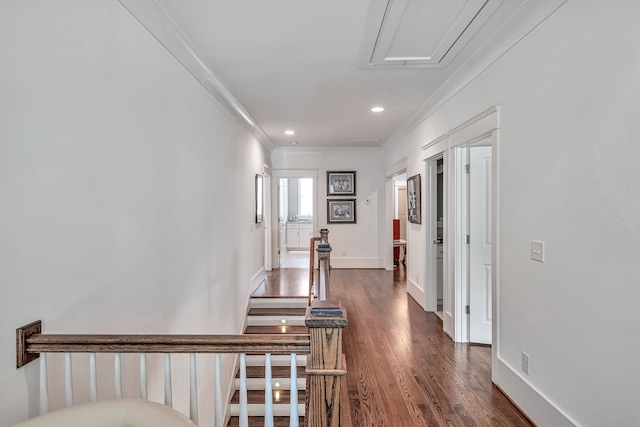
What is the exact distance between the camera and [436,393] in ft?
8.57

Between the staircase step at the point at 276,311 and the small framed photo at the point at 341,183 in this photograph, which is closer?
the staircase step at the point at 276,311

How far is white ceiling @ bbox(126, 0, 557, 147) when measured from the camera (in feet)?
6.91

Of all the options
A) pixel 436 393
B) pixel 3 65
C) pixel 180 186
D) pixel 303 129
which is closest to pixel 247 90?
pixel 180 186

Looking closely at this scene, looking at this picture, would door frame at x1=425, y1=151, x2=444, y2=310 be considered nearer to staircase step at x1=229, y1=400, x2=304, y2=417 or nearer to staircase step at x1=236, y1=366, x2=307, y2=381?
staircase step at x1=236, y1=366, x2=307, y2=381

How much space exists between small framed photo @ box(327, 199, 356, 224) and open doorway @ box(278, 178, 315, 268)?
5.20 feet

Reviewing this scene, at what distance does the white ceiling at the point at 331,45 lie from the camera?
6.91ft

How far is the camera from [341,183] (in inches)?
295

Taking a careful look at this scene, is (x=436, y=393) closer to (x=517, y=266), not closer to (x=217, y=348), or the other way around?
(x=517, y=266)

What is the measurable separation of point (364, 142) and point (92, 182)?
5701 mm

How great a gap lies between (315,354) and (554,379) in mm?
1657

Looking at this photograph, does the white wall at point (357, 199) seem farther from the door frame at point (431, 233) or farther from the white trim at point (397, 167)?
the door frame at point (431, 233)

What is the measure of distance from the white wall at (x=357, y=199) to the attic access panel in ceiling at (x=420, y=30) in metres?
4.50

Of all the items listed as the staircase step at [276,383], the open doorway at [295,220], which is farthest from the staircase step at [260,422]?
the open doorway at [295,220]

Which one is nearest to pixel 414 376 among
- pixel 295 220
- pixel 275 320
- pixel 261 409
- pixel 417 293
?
pixel 261 409
